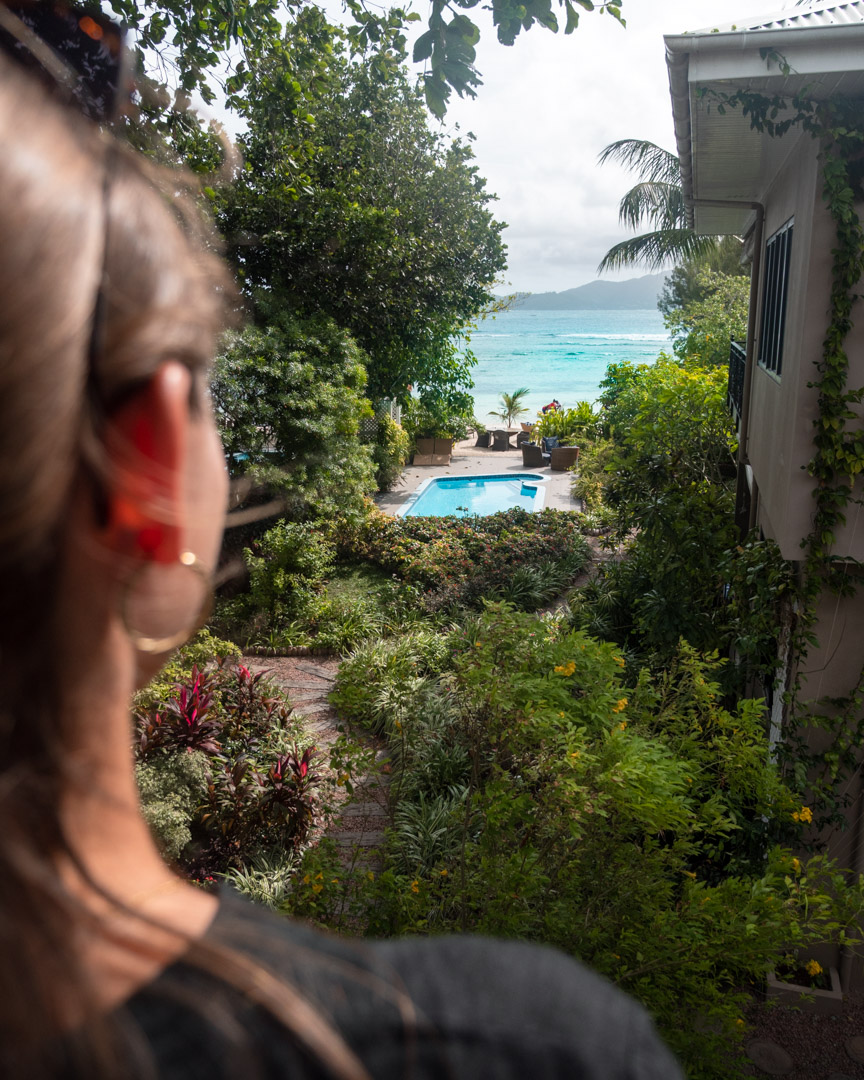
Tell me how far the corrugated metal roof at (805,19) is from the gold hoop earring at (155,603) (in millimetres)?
5129

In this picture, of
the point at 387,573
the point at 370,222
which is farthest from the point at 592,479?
the point at 370,222

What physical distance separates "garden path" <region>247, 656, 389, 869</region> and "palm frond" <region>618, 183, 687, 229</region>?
22.1m

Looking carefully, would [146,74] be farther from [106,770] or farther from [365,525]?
[365,525]

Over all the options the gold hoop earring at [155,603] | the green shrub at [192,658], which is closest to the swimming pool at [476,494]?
the green shrub at [192,658]

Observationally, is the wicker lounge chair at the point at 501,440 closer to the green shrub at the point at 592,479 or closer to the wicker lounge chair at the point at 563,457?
the wicker lounge chair at the point at 563,457

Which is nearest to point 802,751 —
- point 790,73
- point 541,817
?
point 541,817

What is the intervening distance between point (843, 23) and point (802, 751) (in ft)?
15.3

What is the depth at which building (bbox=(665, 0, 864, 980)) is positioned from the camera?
4.48 meters

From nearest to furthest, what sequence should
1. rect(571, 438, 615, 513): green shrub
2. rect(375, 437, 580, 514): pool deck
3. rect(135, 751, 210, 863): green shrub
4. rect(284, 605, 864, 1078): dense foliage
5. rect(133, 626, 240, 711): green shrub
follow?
rect(284, 605, 864, 1078): dense foliage → rect(135, 751, 210, 863): green shrub → rect(133, 626, 240, 711): green shrub → rect(571, 438, 615, 513): green shrub → rect(375, 437, 580, 514): pool deck

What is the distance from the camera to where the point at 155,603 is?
0.60 metres

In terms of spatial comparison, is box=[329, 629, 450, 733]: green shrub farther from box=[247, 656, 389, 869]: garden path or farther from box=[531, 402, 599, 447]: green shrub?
box=[531, 402, 599, 447]: green shrub

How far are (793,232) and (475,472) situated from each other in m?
17.7

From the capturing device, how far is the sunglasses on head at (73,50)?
2.88 feet

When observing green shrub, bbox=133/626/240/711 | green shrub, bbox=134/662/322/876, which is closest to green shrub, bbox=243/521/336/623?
green shrub, bbox=133/626/240/711
